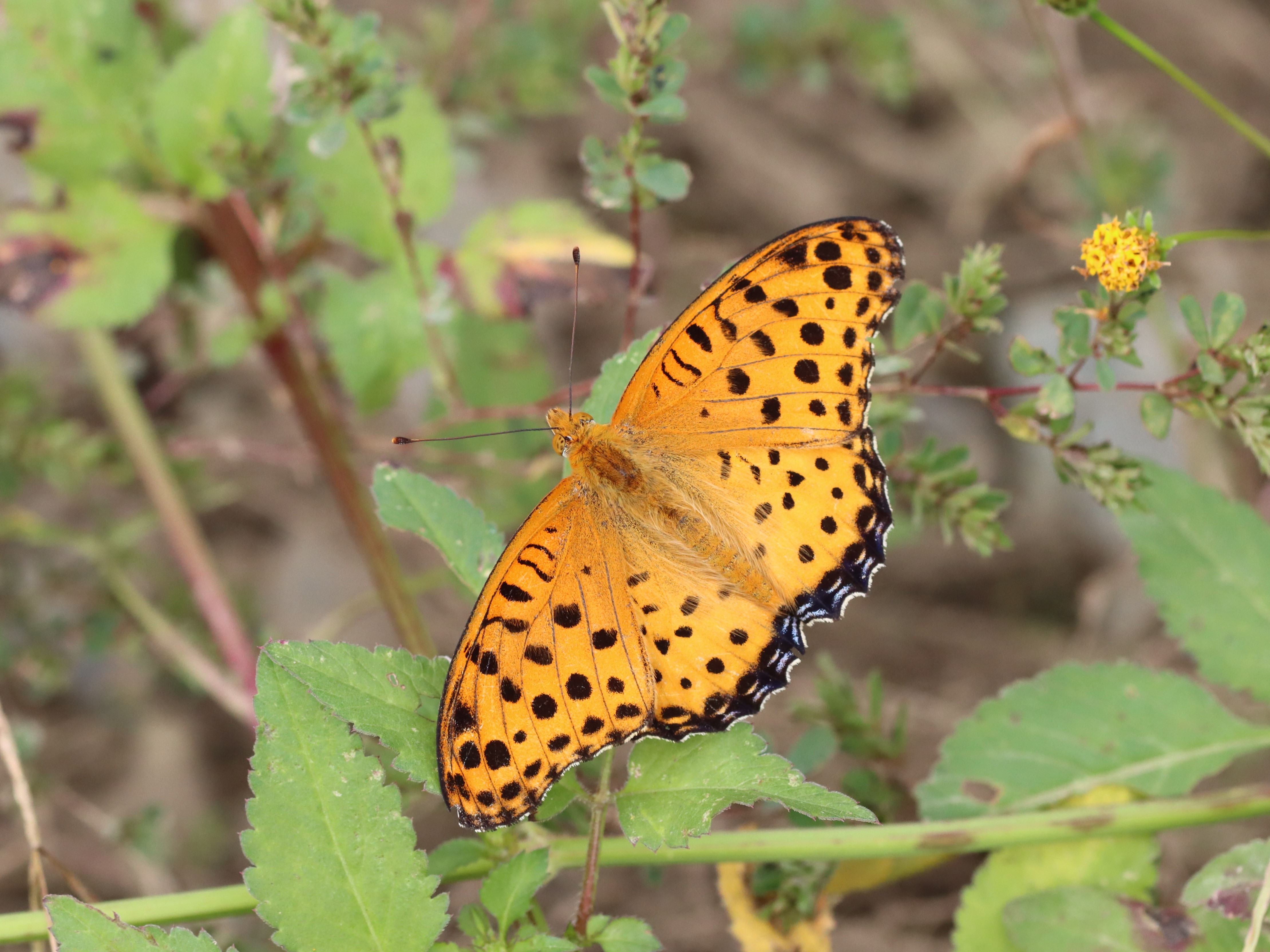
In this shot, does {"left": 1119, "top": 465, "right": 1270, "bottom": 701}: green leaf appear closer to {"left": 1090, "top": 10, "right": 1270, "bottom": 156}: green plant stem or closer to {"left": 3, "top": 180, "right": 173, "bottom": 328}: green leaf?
{"left": 1090, "top": 10, "right": 1270, "bottom": 156}: green plant stem

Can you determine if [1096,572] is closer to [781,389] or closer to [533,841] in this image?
[781,389]

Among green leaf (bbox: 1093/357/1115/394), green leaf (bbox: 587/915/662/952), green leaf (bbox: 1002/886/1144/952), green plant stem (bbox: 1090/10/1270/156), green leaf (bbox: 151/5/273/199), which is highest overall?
green plant stem (bbox: 1090/10/1270/156)

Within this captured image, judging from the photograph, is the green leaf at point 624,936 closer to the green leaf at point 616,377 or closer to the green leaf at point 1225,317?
the green leaf at point 616,377

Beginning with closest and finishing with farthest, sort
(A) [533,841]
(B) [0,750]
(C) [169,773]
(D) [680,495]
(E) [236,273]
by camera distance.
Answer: (A) [533,841] → (D) [680,495] → (B) [0,750] → (E) [236,273] → (C) [169,773]

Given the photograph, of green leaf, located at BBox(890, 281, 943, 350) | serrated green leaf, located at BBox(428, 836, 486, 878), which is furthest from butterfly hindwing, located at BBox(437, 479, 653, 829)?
green leaf, located at BBox(890, 281, 943, 350)

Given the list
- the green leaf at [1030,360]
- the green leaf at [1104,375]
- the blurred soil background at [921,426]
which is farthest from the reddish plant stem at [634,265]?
the green leaf at [1104,375]

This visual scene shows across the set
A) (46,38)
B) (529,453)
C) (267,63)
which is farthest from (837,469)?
(46,38)
